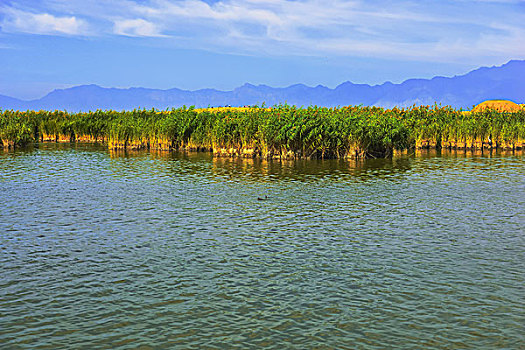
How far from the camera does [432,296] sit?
33.6ft

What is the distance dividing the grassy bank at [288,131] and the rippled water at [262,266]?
11520 millimetres

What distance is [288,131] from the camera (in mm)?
34312

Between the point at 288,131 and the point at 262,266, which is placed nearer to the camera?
the point at 262,266

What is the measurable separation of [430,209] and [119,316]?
12.6m

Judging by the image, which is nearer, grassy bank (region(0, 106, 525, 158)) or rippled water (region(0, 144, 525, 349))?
rippled water (region(0, 144, 525, 349))

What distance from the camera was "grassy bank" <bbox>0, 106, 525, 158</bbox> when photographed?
35406 mm

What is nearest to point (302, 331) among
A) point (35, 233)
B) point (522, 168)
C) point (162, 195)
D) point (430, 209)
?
point (35, 233)

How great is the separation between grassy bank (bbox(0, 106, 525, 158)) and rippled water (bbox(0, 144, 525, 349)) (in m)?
11.5

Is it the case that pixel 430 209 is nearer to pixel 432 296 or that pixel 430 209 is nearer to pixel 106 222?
pixel 432 296

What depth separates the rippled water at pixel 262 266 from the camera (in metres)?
8.75

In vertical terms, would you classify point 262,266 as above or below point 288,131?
below

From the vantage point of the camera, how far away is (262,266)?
39.7 feet

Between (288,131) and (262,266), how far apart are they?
22808mm

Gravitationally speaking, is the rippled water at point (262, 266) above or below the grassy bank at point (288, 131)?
below
